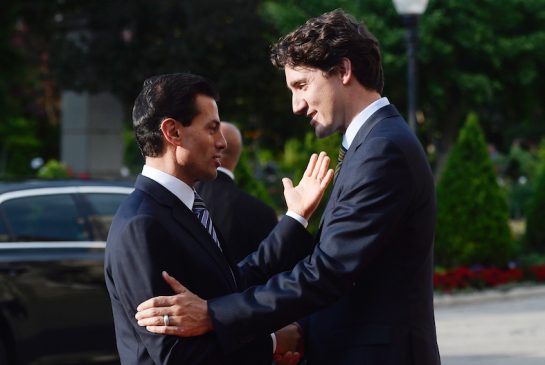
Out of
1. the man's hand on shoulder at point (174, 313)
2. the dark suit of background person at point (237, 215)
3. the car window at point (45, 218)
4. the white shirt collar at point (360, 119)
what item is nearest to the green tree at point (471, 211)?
the car window at point (45, 218)

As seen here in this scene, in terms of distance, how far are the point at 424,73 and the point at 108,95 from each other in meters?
10.7

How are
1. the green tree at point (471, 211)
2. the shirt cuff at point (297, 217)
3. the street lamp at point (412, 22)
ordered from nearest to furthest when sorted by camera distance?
1. the shirt cuff at point (297, 217)
2. the street lamp at point (412, 22)
3. the green tree at point (471, 211)

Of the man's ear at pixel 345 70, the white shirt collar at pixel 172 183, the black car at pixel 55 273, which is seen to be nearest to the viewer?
the white shirt collar at pixel 172 183

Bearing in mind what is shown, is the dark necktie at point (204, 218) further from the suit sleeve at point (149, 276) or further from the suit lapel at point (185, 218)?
the suit sleeve at point (149, 276)

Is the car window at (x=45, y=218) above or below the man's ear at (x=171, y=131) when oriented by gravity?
below

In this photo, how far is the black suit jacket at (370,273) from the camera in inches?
124

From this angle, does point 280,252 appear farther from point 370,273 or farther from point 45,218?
point 45,218

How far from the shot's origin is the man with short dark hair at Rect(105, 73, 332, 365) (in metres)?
3.07

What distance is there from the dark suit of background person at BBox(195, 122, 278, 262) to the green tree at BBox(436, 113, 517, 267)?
10.4m

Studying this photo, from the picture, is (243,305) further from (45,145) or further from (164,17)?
(45,145)

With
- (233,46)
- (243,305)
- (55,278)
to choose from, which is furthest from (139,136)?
(233,46)

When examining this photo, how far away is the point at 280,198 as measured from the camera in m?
34.3

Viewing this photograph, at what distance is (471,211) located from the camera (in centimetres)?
1644

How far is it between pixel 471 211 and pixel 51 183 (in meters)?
9.57
